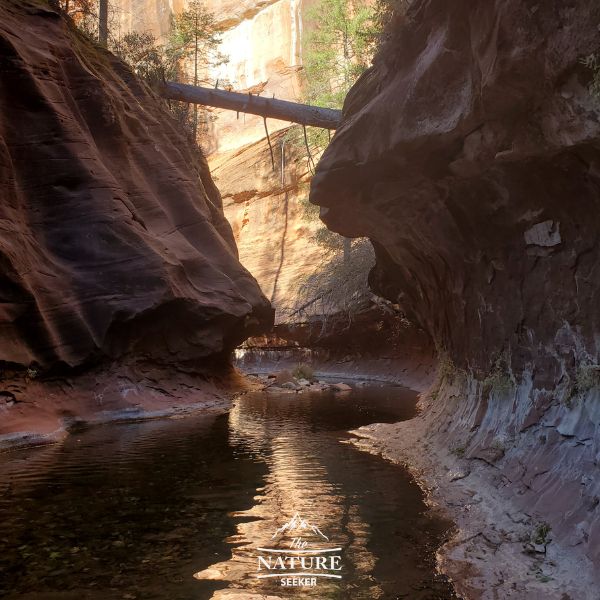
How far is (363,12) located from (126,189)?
23164mm

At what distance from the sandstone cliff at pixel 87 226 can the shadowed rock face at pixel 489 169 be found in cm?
812

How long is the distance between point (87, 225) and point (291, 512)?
45.2 ft

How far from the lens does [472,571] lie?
591cm

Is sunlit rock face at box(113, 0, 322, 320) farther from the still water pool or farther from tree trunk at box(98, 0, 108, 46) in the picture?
the still water pool

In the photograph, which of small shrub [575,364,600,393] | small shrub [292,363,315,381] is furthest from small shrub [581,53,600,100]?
small shrub [292,363,315,381]

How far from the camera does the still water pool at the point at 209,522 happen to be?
216 inches

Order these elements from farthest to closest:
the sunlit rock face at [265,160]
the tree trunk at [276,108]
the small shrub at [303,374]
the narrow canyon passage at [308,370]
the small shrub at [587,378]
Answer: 1. the sunlit rock face at [265,160]
2. the small shrub at [303,374]
3. the tree trunk at [276,108]
4. the small shrub at [587,378]
5. the narrow canyon passage at [308,370]

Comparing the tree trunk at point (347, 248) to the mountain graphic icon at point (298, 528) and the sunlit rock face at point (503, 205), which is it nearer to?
the sunlit rock face at point (503, 205)

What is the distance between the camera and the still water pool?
5.50 m

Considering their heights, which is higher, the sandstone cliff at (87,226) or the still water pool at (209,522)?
the sandstone cliff at (87,226)

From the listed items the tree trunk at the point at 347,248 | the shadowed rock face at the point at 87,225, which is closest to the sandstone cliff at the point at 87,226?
the shadowed rock face at the point at 87,225

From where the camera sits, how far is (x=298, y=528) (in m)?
7.10

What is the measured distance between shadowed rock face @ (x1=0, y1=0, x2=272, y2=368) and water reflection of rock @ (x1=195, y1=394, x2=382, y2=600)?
6.27m

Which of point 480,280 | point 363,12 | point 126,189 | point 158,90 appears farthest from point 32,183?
point 363,12
